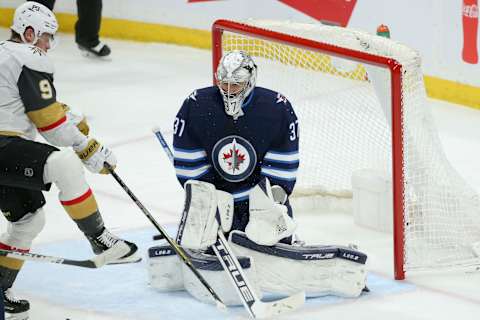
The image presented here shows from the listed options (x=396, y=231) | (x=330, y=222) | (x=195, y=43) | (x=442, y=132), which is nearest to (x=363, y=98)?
(x=330, y=222)

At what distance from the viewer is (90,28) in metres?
7.61

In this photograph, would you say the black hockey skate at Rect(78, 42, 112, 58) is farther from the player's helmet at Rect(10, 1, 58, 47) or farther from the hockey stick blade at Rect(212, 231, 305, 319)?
the hockey stick blade at Rect(212, 231, 305, 319)

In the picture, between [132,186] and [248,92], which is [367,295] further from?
[132,186]

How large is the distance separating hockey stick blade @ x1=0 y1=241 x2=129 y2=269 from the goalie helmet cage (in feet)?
3.08

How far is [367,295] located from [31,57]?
52.5 inches

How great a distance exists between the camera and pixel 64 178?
147 inches

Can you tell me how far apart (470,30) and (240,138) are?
2.44 metres

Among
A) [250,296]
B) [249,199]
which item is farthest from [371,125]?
[250,296]

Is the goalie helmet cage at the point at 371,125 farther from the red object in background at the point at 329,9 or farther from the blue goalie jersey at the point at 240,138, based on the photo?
the red object in background at the point at 329,9

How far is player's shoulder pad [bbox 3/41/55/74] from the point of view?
3760mm

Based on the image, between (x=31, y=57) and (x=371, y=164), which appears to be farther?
(x=371, y=164)

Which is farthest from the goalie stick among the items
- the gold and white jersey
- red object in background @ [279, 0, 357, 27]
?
red object in background @ [279, 0, 357, 27]

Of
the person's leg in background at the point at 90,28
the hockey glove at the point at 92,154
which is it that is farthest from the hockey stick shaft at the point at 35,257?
the person's leg in background at the point at 90,28

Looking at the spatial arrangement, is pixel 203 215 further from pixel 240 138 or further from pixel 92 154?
pixel 92 154
